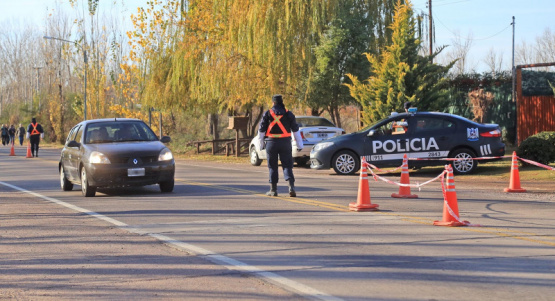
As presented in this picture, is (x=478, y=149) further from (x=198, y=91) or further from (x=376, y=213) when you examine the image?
(x=198, y=91)

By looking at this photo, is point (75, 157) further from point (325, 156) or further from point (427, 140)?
point (427, 140)

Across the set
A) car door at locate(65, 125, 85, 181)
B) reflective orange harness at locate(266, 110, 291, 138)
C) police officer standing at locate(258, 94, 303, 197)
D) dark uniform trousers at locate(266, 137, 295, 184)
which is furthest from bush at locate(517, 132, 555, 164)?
car door at locate(65, 125, 85, 181)

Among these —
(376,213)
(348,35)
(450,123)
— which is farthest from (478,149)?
(348,35)

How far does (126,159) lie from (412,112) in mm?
8113

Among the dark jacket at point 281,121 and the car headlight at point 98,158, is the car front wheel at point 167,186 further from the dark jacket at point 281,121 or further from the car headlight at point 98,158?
the dark jacket at point 281,121

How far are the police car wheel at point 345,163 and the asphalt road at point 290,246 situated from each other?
5.05 metres

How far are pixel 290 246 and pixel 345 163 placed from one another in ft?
39.7

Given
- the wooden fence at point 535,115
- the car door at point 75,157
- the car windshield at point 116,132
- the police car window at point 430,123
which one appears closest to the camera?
the car door at point 75,157

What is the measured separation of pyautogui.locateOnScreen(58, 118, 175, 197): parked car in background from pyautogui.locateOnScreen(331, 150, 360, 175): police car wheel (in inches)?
228

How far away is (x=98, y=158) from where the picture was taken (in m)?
15.4

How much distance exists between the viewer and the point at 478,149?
64.6 feet

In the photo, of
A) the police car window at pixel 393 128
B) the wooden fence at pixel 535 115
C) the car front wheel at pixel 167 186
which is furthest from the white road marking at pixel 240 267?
the wooden fence at pixel 535 115

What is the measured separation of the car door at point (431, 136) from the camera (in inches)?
781

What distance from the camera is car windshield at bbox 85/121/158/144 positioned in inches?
650
